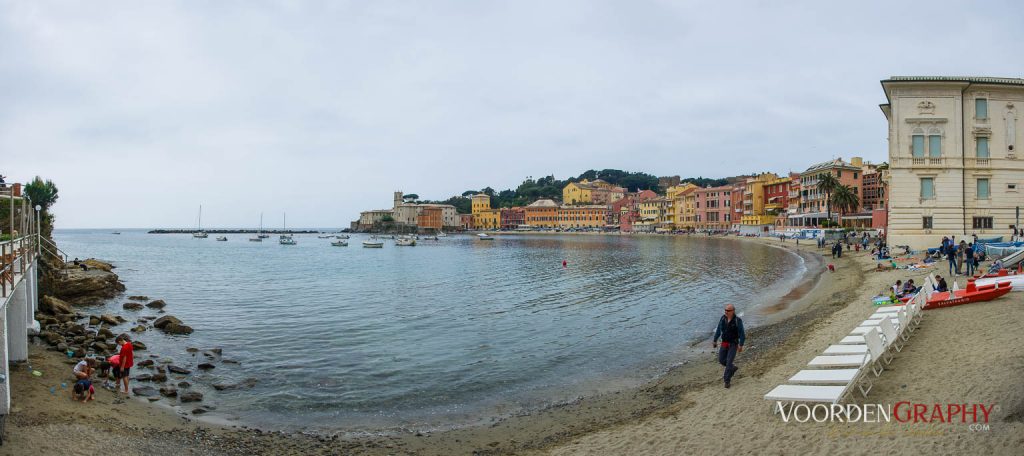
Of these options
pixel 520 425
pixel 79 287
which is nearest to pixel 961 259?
pixel 520 425

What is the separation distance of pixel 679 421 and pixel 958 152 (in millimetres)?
38963

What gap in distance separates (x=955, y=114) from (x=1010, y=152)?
4505 millimetres

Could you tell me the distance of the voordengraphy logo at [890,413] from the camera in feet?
26.2

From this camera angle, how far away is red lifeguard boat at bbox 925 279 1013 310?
16594 millimetres

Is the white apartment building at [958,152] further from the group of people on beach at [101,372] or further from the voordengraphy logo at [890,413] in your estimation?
the group of people on beach at [101,372]

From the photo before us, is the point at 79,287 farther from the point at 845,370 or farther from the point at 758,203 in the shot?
the point at 758,203

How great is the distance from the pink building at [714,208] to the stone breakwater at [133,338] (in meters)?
124

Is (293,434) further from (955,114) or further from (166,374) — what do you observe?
(955,114)

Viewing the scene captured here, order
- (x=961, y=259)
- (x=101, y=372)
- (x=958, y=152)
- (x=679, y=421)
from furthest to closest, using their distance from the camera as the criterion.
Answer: (x=958, y=152)
(x=961, y=259)
(x=101, y=372)
(x=679, y=421)

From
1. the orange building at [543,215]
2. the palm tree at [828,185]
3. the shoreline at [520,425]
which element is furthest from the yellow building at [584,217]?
the shoreline at [520,425]

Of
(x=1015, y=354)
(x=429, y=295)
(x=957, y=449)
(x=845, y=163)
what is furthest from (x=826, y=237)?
(x=957, y=449)

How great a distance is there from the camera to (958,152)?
122ft

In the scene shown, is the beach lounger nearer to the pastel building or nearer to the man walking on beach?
the man walking on beach

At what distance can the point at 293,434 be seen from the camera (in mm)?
11586
